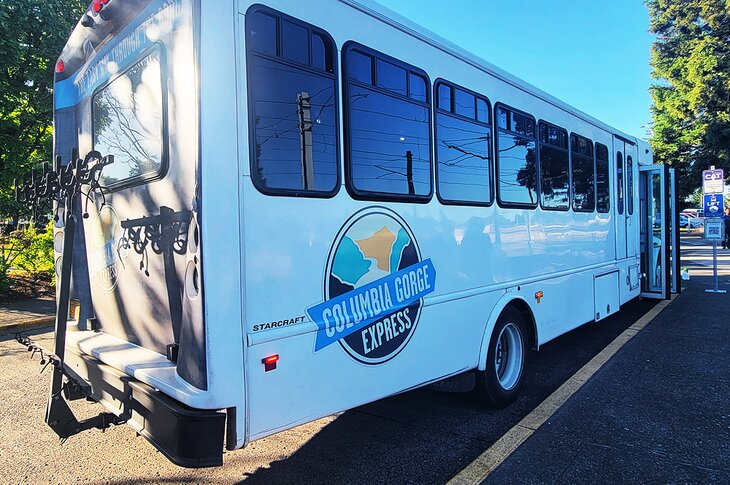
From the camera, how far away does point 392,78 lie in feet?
10.9

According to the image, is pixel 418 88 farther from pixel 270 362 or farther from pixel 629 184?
pixel 629 184

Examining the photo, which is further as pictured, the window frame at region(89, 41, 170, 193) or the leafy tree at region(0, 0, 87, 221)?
the leafy tree at region(0, 0, 87, 221)

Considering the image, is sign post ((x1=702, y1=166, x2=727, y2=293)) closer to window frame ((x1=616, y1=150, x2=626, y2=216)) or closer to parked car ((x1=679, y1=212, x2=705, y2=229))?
window frame ((x1=616, y1=150, x2=626, y2=216))

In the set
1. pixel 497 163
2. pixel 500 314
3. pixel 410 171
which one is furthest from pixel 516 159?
pixel 410 171

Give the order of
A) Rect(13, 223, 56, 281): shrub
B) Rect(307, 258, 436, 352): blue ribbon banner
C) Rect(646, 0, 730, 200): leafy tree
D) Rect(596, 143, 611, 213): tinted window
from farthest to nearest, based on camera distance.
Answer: Rect(646, 0, 730, 200): leafy tree < Rect(13, 223, 56, 281): shrub < Rect(596, 143, 611, 213): tinted window < Rect(307, 258, 436, 352): blue ribbon banner

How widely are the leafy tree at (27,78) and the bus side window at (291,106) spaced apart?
836cm

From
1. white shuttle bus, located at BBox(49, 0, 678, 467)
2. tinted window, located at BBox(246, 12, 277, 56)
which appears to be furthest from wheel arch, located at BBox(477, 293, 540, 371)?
tinted window, located at BBox(246, 12, 277, 56)

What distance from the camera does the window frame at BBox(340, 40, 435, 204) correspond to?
2979mm

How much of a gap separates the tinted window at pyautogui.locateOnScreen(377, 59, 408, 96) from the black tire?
2.22 meters

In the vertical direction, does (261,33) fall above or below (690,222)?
above

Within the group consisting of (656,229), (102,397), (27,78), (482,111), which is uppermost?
(27,78)

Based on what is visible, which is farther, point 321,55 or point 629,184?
point 629,184

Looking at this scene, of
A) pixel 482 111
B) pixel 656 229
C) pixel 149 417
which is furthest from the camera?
pixel 656 229

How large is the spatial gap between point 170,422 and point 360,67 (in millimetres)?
2284
